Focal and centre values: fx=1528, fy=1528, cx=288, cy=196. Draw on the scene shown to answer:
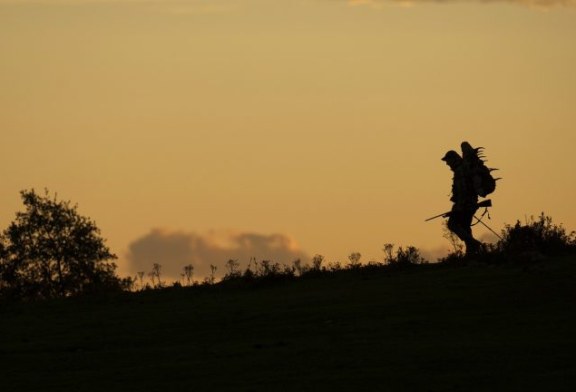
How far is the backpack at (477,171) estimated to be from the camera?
37.4m

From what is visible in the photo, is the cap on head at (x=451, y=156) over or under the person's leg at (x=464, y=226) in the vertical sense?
over

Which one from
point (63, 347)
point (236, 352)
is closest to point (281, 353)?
point (236, 352)

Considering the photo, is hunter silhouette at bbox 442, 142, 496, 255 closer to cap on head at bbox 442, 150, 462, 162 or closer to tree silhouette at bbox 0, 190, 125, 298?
cap on head at bbox 442, 150, 462, 162

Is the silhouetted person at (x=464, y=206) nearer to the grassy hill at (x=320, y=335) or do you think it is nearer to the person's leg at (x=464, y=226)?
Result: the person's leg at (x=464, y=226)

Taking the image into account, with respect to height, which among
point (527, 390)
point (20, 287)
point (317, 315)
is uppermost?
point (20, 287)

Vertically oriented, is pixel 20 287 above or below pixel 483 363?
above

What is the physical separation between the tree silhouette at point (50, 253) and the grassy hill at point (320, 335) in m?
30.6

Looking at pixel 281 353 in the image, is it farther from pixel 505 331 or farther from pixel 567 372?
pixel 567 372

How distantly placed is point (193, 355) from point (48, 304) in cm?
1108

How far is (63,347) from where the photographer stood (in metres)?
29.1

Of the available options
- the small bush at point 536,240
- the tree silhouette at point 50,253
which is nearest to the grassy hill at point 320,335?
the small bush at point 536,240

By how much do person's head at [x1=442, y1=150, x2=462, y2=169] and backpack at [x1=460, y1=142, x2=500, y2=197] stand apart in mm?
163

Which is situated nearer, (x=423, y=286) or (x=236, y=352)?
(x=236, y=352)

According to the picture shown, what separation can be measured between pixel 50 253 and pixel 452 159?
112ft
